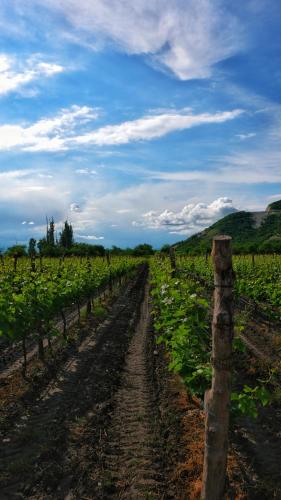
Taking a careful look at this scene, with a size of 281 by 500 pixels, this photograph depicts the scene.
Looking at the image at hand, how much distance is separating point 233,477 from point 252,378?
4.13 meters

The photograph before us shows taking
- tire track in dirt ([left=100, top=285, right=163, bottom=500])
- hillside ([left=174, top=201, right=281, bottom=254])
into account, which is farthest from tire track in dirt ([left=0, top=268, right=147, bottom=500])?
hillside ([left=174, top=201, right=281, bottom=254])

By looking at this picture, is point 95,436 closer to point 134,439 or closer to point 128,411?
point 134,439

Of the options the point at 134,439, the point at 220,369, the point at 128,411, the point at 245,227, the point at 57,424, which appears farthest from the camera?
the point at 245,227

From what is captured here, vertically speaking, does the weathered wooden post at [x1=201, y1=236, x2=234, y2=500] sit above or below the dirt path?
above

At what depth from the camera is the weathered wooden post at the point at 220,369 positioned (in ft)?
11.7

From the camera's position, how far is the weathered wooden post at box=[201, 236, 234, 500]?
11.7 feet

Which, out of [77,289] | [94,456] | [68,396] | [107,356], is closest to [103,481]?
[94,456]

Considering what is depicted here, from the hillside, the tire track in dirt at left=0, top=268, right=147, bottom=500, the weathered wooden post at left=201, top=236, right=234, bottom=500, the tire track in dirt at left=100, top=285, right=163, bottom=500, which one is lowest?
the tire track in dirt at left=100, top=285, right=163, bottom=500

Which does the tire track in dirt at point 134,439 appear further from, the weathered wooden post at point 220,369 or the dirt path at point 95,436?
the weathered wooden post at point 220,369

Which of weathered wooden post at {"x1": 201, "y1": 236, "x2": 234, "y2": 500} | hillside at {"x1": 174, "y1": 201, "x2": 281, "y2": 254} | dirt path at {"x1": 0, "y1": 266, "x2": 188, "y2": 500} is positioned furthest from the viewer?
hillside at {"x1": 174, "y1": 201, "x2": 281, "y2": 254}

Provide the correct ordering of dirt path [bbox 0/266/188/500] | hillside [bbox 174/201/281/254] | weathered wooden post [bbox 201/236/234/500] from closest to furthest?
weathered wooden post [bbox 201/236/234/500] → dirt path [bbox 0/266/188/500] → hillside [bbox 174/201/281/254]

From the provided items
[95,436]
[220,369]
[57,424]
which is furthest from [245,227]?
[220,369]

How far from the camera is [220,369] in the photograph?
143 inches

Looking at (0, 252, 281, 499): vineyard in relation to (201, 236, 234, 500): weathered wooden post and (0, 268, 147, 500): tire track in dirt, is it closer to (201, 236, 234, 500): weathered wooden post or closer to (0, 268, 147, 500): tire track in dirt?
(0, 268, 147, 500): tire track in dirt
